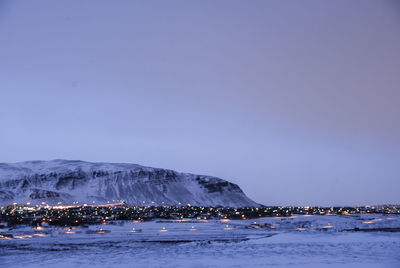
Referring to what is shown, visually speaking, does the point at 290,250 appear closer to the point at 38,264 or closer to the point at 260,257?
the point at 260,257

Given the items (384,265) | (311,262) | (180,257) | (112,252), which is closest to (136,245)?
(112,252)

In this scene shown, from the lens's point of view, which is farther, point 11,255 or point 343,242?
point 343,242

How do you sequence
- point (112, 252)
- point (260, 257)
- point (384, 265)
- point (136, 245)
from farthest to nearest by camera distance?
point (136, 245), point (112, 252), point (260, 257), point (384, 265)

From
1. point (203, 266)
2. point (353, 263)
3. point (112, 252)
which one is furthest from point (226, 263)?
point (112, 252)

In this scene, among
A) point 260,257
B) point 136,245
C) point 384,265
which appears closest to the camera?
point 384,265

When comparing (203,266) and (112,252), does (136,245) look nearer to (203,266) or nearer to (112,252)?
(112,252)

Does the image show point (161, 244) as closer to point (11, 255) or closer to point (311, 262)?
point (11, 255)

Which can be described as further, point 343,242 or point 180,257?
point 343,242
